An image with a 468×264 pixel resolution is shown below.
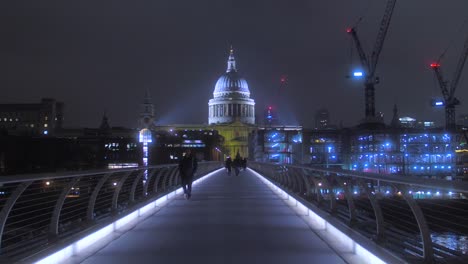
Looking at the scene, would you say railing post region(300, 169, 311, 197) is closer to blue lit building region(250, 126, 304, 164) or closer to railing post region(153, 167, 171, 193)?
railing post region(153, 167, 171, 193)

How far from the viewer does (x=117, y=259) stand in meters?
9.23

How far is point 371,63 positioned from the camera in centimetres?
15338

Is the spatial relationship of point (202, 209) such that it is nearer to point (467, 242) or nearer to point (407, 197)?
point (467, 242)

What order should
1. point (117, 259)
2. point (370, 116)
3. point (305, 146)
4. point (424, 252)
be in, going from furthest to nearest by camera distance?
point (370, 116)
point (305, 146)
point (117, 259)
point (424, 252)

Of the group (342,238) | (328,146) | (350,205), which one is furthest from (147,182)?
(328,146)

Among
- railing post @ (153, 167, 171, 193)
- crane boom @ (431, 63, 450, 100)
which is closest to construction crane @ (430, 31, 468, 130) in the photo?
crane boom @ (431, 63, 450, 100)

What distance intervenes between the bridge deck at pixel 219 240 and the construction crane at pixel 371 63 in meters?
120

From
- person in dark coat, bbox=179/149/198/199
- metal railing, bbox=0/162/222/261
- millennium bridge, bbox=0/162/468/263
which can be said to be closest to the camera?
millennium bridge, bbox=0/162/468/263

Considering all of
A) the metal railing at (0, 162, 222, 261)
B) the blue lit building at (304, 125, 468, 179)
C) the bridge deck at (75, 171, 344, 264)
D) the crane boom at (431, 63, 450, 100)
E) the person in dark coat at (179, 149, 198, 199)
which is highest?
the crane boom at (431, 63, 450, 100)

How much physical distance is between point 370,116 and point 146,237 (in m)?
171

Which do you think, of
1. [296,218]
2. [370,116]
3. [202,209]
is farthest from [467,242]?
[370,116]

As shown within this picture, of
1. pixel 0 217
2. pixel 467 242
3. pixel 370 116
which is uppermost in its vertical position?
pixel 370 116

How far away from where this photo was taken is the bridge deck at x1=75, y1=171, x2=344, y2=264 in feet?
30.6

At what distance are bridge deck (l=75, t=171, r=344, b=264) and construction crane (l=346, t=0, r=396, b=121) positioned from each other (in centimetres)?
12006
